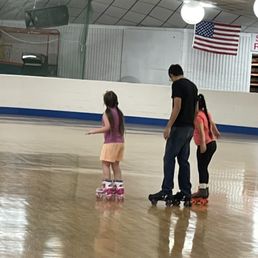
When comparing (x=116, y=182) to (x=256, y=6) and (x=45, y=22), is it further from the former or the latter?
(x=45, y=22)

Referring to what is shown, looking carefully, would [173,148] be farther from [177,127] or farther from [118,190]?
[118,190]

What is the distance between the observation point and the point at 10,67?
25.8 m

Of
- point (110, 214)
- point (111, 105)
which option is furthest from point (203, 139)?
point (110, 214)

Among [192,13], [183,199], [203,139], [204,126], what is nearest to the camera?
[183,199]

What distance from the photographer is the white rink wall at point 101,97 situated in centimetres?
2603

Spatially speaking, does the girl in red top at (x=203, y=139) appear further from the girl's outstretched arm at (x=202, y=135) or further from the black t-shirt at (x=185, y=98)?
the black t-shirt at (x=185, y=98)

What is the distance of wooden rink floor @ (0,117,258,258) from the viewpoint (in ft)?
18.1

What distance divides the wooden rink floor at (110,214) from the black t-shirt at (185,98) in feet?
3.10

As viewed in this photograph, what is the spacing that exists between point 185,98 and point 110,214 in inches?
62.7

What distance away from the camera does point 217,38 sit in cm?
2562

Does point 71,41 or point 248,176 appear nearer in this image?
point 248,176

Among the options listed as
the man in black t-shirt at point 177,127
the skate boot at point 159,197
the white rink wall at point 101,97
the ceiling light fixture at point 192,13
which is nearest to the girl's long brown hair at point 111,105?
the man in black t-shirt at point 177,127

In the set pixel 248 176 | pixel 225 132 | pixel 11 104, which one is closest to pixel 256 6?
pixel 248 176

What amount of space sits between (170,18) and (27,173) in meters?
18.0
